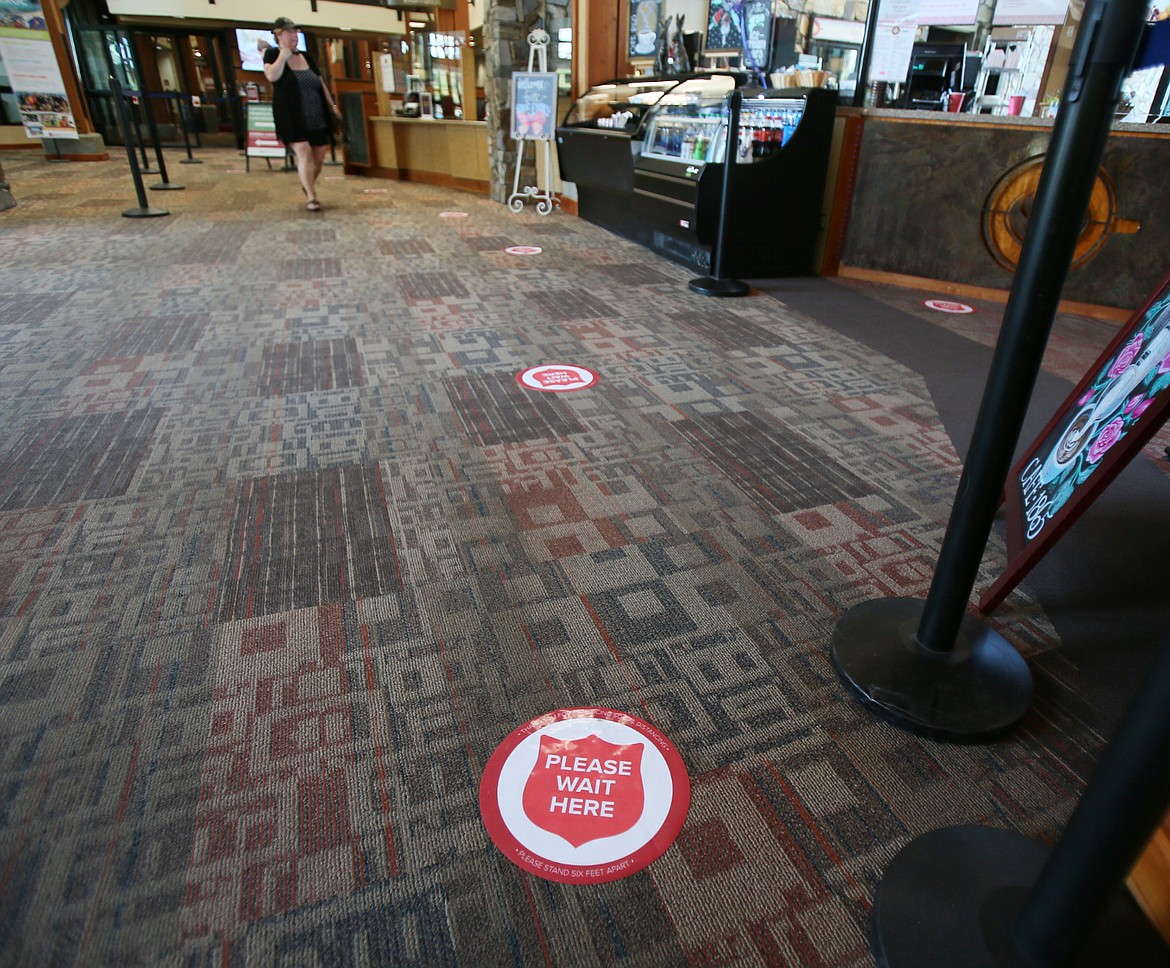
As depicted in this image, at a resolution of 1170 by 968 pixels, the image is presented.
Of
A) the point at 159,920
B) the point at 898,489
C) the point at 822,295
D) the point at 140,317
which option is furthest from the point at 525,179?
the point at 159,920

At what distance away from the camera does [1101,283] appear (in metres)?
3.61

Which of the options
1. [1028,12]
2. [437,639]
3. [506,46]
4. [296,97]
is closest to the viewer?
[437,639]

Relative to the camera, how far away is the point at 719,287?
387 cm

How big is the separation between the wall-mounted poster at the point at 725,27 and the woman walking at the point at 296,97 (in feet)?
10.1

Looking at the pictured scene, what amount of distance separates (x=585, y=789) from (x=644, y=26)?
632 cm

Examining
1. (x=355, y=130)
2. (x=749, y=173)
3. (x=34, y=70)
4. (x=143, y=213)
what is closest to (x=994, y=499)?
(x=749, y=173)

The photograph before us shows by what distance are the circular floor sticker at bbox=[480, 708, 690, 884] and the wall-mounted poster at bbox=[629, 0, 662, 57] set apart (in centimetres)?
602

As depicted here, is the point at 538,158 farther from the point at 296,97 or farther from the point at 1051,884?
the point at 1051,884

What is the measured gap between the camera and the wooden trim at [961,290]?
3646 millimetres

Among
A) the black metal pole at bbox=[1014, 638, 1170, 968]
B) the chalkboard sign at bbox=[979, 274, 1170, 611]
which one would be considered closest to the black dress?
the chalkboard sign at bbox=[979, 274, 1170, 611]

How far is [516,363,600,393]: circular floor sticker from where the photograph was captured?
258 cm

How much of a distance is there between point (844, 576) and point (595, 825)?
2.73 ft

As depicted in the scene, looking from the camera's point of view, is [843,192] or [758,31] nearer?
[843,192]

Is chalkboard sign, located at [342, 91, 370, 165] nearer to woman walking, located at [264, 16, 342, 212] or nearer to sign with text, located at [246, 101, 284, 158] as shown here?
sign with text, located at [246, 101, 284, 158]
